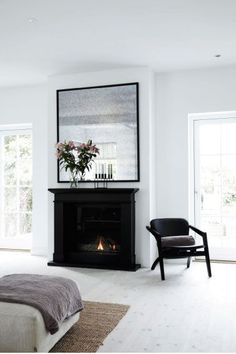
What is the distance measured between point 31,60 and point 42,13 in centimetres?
141

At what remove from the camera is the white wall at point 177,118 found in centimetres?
511

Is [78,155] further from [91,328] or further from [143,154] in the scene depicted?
[91,328]

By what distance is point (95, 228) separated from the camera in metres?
5.17

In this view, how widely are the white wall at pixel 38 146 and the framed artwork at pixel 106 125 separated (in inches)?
25.5

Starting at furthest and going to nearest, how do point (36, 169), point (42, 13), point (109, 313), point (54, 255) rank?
point (36, 169) → point (54, 255) → point (42, 13) → point (109, 313)

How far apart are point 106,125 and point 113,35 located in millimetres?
1446

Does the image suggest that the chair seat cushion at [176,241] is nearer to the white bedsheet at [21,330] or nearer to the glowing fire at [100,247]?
the glowing fire at [100,247]

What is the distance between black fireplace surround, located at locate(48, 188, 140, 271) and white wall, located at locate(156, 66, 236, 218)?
2.22ft

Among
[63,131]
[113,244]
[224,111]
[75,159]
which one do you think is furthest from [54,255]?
[224,111]

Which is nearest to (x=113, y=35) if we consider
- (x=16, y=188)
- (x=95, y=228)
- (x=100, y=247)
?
(x=95, y=228)

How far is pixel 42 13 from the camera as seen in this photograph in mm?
3434

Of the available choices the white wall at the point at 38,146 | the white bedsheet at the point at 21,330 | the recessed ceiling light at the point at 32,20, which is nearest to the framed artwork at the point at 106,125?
the white wall at the point at 38,146

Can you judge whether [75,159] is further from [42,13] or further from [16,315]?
[16,315]

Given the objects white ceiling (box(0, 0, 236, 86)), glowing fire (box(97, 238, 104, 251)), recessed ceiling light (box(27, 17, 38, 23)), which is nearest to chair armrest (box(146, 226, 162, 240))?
glowing fire (box(97, 238, 104, 251))
